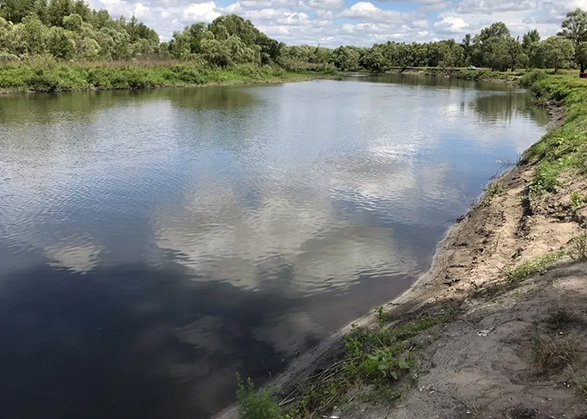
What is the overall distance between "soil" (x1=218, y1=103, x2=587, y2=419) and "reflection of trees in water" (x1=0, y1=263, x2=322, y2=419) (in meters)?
1.00

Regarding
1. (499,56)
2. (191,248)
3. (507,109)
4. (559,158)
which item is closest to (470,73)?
(499,56)

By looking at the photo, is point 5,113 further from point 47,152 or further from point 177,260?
point 177,260

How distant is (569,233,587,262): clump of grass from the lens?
26.5 feet

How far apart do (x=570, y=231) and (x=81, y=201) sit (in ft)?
46.1

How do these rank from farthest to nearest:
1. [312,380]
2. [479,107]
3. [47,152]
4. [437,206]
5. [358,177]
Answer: [479,107], [47,152], [358,177], [437,206], [312,380]

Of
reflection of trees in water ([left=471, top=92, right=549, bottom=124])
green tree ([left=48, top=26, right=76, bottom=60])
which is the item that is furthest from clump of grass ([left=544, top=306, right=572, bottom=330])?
Answer: green tree ([left=48, top=26, right=76, bottom=60])

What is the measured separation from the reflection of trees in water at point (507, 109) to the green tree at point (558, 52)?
41148mm

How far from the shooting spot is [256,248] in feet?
41.0

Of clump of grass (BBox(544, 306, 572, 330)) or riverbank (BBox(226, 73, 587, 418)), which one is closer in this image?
riverbank (BBox(226, 73, 587, 418))

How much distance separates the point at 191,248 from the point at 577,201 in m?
9.75

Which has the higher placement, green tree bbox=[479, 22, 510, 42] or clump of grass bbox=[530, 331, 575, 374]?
green tree bbox=[479, 22, 510, 42]

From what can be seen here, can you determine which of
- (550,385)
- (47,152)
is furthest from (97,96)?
(550,385)

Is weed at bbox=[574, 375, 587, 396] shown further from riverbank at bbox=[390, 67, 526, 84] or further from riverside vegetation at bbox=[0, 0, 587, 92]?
riverbank at bbox=[390, 67, 526, 84]

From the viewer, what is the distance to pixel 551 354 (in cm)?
540
